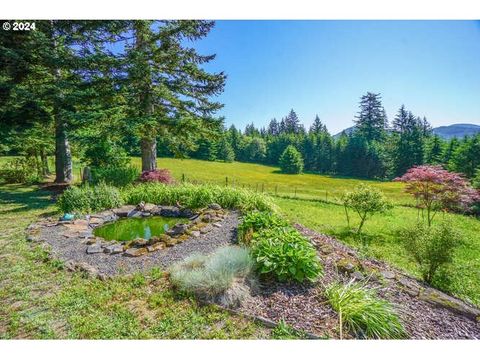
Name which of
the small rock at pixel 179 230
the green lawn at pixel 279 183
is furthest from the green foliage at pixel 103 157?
the small rock at pixel 179 230

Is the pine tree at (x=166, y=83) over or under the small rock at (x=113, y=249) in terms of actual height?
over

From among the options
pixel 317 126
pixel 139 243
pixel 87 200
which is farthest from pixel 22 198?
pixel 317 126

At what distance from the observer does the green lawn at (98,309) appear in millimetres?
2457

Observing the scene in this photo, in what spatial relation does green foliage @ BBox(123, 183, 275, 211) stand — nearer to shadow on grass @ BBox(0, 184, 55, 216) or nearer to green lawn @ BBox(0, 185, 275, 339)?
shadow on grass @ BBox(0, 184, 55, 216)

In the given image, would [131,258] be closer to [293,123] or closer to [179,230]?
[179,230]

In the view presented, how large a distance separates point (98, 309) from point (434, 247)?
15.7 ft

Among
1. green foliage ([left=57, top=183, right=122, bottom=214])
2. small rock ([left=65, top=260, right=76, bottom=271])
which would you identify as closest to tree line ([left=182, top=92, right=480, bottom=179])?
green foliage ([left=57, top=183, right=122, bottom=214])

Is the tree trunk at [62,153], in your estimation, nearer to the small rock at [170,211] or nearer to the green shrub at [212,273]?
the small rock at [170,211]

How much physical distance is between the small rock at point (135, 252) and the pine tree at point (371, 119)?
43.7 meters

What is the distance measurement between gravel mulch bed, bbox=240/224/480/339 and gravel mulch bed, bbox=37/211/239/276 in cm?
165

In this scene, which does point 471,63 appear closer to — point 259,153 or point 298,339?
point 298,339

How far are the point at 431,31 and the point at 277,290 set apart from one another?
4.90 metres

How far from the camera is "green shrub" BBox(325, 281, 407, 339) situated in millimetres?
2475
